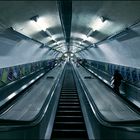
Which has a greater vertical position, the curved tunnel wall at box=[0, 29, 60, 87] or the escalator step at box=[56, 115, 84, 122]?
the curved tunnel wall at box=[0, 29, 60, 87]

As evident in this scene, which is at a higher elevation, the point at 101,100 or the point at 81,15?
the point at 81,15

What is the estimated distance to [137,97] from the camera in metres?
9.55

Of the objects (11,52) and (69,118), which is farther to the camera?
(11,52)

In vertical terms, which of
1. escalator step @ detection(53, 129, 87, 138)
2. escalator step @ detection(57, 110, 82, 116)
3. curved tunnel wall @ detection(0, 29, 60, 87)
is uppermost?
curved tunnel wall @ detection(0, 29, 60, 87)

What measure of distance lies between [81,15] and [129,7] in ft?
8.02

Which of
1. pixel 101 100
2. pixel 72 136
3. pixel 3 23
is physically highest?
pixel 3 23

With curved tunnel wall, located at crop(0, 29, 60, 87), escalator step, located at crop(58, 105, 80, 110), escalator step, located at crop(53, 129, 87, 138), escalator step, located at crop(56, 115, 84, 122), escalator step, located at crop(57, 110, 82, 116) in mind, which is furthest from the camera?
curved tunnel wall, located at crop(0, 29, 60, 87)

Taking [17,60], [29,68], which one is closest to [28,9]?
[17,60]

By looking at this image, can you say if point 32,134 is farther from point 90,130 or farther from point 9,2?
point 9,2

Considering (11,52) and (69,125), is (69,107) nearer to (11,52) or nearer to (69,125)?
(69,125)

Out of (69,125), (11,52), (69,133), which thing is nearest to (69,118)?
(69,125)

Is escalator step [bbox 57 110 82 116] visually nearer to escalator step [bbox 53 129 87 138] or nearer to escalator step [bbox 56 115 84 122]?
escalator step [bbox 56 115 84 122]

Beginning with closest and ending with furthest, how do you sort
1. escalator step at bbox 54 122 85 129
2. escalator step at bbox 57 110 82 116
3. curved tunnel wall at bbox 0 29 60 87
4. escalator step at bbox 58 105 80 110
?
escalator step at bbox 54 122 85 129
escalator step at bbox 57 110 82 116
escalator step at bbox 58 105 80 110
curved tunnel wall at bbox 0 29 60 87

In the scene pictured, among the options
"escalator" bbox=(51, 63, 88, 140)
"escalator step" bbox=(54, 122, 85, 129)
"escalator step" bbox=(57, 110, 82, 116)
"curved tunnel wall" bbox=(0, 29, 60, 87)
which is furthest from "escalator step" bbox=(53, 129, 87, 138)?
"curved tunnel wall" bbox=(0, 29, 60, 87)
